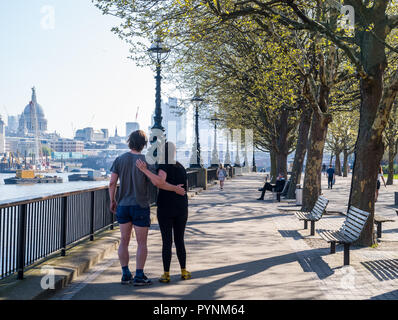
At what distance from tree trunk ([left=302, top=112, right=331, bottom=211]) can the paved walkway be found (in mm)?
3661

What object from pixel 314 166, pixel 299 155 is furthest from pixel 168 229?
pixel 299 155

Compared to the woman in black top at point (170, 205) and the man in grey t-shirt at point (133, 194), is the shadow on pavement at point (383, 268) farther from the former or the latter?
the man in grey t-shirt at point (133, 194)

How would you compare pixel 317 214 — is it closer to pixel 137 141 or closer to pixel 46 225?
pixel 137 141

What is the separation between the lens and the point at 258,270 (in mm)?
7621

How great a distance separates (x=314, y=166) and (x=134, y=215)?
36.4ft

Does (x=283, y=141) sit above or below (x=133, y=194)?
above

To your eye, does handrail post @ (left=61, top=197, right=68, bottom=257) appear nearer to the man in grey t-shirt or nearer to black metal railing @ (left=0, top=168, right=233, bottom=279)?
black metal railing @ (left=0, top=168, right=233, bottom=279)

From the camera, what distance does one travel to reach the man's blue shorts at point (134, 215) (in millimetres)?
6426

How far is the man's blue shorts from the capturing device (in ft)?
21.1

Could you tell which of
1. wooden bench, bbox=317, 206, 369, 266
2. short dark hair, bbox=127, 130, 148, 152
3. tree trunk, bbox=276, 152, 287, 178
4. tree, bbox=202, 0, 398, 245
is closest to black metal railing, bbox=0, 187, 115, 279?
short dark hair, bbox=127, 130, 148, 152

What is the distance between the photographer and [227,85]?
2477 centimetres

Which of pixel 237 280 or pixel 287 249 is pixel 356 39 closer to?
pixel 287 249

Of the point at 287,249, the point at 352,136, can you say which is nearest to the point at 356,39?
the point at 287,249
